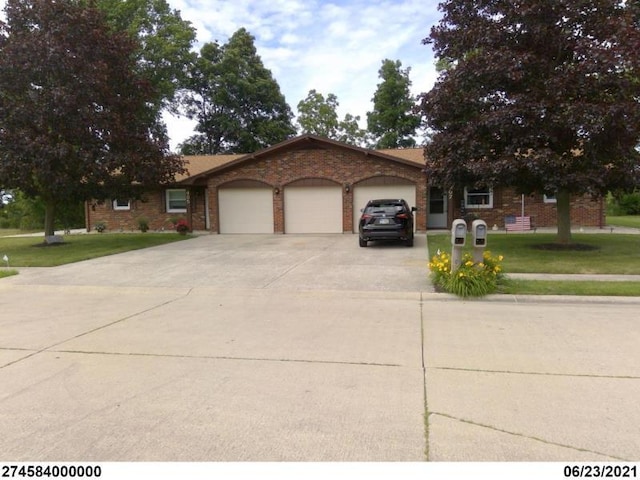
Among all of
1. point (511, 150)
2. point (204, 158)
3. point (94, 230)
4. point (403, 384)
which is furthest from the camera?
point (204, 158)

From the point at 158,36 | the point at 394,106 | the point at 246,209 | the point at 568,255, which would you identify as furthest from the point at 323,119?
the point at 568,255

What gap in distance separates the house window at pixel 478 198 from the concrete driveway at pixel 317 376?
13957 millimetres

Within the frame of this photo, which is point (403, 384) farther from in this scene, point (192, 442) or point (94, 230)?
point (94, 230)

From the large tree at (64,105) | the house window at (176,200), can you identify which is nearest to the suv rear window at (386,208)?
the large tree at (64,105)

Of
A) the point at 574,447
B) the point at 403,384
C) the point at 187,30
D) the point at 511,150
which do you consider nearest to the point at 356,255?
the point at 511,150

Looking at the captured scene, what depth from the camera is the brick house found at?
21125mm

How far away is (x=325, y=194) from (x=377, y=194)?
2.40 metres

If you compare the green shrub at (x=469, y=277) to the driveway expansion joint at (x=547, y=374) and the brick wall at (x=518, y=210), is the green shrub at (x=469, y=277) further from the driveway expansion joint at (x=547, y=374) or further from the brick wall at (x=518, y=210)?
the brick wall at (x=518, y=210)

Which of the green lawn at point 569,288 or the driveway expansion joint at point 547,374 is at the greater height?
the green lawn at point 569,288

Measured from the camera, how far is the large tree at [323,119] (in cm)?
4991

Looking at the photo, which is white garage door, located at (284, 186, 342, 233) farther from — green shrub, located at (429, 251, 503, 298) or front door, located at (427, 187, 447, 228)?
green shrub, located at (429, 251, 503, 298)

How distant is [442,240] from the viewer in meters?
17.2

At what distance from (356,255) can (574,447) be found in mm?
10792

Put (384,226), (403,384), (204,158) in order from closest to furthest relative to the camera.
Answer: (403,384) → (384,226) → (204,158)
